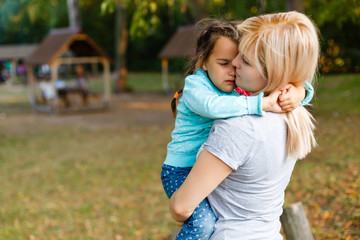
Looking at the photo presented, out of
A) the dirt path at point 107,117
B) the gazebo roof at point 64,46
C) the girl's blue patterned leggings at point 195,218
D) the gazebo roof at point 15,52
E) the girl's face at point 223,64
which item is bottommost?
the gazebo roof at point 15,52

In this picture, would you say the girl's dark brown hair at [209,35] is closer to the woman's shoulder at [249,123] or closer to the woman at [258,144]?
the woman at [258,144]

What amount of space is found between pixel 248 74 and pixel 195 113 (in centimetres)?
35

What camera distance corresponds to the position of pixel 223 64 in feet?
6.30

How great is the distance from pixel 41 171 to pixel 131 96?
16.1 metres

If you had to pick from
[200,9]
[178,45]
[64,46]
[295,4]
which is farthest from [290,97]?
[178,45]

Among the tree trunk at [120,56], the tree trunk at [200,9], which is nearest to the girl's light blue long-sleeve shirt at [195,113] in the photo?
the tree trunk at [200,9]

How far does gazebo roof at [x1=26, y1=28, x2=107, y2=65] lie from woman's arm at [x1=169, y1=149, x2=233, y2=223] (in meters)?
17.3

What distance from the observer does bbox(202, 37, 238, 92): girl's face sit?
1902mm

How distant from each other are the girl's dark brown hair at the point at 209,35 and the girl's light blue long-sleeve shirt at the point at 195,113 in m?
0.09

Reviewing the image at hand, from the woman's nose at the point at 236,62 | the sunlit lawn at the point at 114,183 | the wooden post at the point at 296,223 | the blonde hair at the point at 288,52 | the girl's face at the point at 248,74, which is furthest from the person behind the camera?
the sunlit lawn at the point at 114,183

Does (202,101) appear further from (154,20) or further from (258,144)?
(154,20)

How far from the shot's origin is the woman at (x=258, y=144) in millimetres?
1547

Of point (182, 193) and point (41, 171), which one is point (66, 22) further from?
point (182, 193)

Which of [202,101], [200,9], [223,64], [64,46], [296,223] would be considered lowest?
[64,46]
